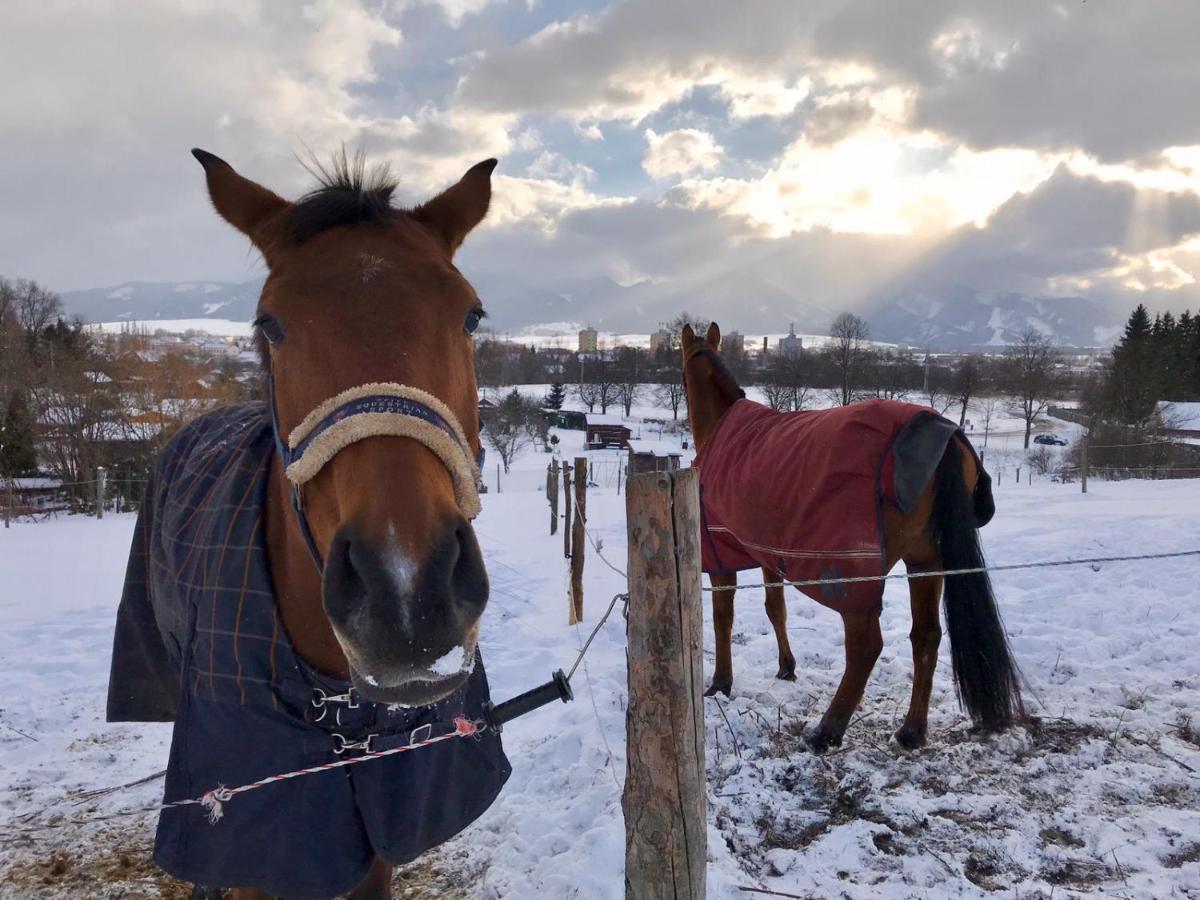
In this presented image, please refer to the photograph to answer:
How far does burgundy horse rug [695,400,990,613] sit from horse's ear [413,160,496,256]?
2455mm

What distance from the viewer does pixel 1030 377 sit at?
138ft

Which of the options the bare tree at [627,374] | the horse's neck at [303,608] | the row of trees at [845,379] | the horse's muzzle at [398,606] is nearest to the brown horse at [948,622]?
the horse's neck at [303,608]

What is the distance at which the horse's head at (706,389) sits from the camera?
17.2 feet

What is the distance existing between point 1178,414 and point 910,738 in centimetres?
3925

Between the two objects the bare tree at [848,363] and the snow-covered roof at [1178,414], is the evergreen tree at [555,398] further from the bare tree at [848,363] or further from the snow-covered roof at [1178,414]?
the snow-covered roof at [1178,414]

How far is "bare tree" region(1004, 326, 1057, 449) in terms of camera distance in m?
41.9

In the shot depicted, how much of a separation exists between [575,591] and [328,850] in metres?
4.69

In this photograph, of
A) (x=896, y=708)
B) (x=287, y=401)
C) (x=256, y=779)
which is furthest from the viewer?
(x=896, y=708)

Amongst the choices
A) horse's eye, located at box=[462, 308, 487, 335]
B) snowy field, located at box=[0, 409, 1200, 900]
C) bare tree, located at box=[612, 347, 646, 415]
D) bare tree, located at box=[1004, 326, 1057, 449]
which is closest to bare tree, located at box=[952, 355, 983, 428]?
bare tree, located at box=[1004, 326, 1057, 449]

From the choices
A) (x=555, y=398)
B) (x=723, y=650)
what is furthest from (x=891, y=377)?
(x=723, y=650)

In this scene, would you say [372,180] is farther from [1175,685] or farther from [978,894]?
[1175,685]

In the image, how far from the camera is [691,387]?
538cm

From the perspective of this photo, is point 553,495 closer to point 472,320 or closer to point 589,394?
point 472,320

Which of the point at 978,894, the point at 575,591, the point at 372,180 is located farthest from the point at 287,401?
the point at 575,591
